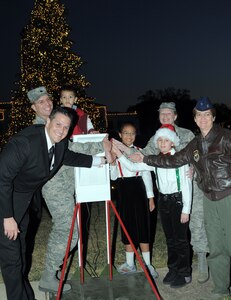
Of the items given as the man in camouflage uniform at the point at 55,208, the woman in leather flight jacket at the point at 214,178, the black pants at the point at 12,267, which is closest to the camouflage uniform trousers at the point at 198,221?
the woman in leather flight jacket at the point at 214,178

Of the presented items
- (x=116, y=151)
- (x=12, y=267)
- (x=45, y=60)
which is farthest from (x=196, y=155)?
(x=45, y=60)

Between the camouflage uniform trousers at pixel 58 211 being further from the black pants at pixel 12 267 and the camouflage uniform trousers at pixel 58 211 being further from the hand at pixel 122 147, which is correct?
the hand at pixel 122 147

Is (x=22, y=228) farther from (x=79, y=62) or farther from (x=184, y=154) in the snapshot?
(x=79, y=62)

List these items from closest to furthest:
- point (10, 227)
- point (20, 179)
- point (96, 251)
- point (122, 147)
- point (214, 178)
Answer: point (10, 227), point (20, 179), point (214, 178), point (122, 147), point (96, 251)

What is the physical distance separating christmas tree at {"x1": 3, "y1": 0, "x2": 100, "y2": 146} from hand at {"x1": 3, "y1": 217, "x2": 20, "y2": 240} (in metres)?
10.1

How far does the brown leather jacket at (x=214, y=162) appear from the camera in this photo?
3.23m

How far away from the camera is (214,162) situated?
10.7 feet

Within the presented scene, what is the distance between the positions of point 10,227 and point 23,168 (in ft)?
1.79

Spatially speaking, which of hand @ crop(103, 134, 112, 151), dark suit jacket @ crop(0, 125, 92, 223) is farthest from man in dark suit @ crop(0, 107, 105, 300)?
hand @ crop(103, 134, 112, 151)

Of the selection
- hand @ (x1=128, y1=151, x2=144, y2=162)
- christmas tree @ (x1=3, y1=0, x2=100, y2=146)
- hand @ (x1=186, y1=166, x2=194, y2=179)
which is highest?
christmas tree @ (x1=3, y1=0, x2=100, y2=146)

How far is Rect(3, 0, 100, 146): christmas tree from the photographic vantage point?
1280 cm

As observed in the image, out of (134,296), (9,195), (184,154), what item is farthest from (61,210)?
(184,154)

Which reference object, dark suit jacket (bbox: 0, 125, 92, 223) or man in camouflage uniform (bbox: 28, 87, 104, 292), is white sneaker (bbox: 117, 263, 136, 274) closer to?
man in camouflage uniform (bbox: 28, 87, 104, 292)

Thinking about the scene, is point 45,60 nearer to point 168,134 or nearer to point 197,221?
point 168,134
